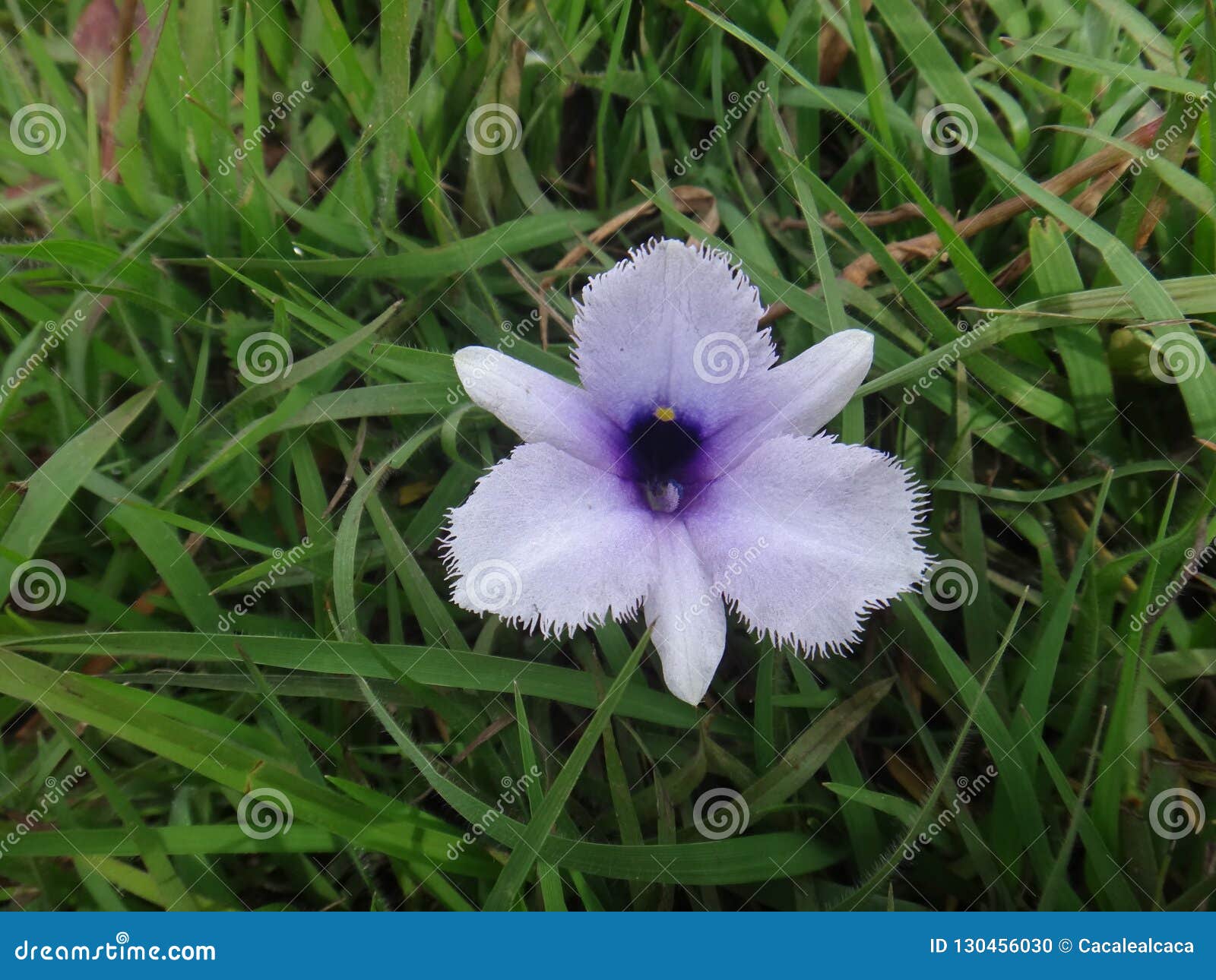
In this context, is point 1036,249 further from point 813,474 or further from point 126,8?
point 126,8

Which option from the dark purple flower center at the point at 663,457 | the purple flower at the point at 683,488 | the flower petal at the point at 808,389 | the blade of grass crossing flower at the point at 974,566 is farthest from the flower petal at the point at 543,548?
the blade of grass crossing flower at the point at 974,566

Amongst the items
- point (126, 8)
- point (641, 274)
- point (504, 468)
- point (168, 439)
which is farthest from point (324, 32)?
point (504, 468)

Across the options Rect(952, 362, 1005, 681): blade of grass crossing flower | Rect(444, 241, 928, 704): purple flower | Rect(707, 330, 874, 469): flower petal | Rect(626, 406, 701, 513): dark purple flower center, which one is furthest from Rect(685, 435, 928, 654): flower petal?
Rect(952, 362, 1005, 681): blade of grass crossing flower

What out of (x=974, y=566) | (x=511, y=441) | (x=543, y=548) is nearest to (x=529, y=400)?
(x=543, y=548)

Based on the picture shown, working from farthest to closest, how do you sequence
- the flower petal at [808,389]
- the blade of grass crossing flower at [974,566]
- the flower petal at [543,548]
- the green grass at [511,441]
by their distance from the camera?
the blade of grass crossing flower at [974,566]
the green grass at [511,441]
the flower petal at [808,389]
the flower petal at [543,548]

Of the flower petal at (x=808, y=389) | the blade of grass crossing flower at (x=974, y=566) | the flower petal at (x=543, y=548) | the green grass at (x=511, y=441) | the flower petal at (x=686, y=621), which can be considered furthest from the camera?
the blade of grass crossing flower at (x=974, y=566)

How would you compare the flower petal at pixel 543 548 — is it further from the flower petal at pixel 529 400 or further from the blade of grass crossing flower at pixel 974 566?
the blade of grass crossing flower at pixel 974 566

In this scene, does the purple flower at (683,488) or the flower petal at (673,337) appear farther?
the flower petal at (673,337)

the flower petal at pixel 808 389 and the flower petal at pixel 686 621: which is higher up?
the flower petal at pixel 808 389

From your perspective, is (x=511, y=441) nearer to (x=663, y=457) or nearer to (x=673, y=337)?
(x=663, y=457)
